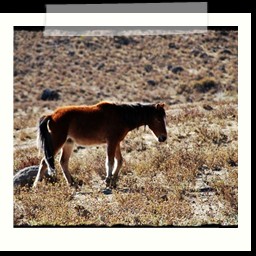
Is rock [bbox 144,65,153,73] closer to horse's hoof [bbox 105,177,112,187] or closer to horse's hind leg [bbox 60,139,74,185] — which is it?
horse's hind leg [bbox 60,139,74,185]

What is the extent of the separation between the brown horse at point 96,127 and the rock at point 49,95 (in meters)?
19.1

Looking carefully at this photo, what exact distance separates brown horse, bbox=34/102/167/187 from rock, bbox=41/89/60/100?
1909 centimetres

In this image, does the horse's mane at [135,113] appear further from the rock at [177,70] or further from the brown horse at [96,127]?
the rock at [177,70]

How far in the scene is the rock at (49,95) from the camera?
26016mm

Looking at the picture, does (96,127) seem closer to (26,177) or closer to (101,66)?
(26,177)

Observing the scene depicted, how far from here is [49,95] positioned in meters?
26.2

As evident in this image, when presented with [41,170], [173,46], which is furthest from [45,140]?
[173,46]

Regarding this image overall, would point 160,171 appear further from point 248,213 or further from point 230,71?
point 230,71

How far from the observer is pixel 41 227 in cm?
514

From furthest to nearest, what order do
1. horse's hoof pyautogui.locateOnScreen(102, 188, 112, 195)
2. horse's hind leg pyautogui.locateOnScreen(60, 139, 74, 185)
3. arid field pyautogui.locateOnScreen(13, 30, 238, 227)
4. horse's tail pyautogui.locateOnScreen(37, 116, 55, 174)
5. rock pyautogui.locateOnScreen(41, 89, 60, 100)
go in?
rock pyautogui.locateOnScreen(41, 89, 60, 100)
horse's hind leg pyautogui.locateOnScreen(60, 139, 74, 185)
horse's hoof pyautogui.locateOnScreen(102, 188, 112, 195)
horse's tail pyautogui.locateOnScreen(37, 116, 55, 174)
arid field pyautogui.locateOnScreen(13, 30, 238, 227)

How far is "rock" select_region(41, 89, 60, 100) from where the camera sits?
2602 cm

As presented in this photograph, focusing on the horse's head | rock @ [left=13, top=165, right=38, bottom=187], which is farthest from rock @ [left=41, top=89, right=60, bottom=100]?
the horse's head
